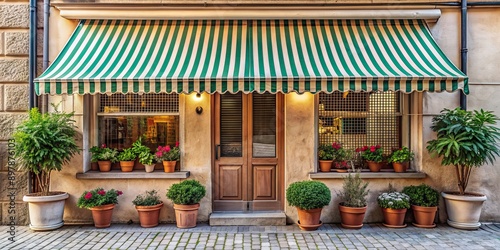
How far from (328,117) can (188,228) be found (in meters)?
3.85

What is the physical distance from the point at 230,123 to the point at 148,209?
98.8 inches

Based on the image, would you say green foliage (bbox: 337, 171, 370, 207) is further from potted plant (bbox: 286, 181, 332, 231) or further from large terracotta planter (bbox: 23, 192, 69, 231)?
large terracotta planter (bbox: 23, 192, 69, 231)

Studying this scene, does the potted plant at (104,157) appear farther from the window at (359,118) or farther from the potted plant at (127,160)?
the window at (359,118)

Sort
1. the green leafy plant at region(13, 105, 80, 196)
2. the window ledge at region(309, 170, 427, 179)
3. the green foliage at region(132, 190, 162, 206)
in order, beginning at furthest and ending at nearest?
the window ledge at region(309, 170, 427, 179) → the green foliage at region(132, 190, 162, 206) → the green leafy plant at region(13, 105, 80, 196)

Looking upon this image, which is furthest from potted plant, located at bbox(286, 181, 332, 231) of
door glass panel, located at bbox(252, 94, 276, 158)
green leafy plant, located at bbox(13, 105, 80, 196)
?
green leafy plant, located at bbox(13, 105, 80, 196)

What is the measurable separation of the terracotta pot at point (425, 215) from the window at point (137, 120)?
532cm

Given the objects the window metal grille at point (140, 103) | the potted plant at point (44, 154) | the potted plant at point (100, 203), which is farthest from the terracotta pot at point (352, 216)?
the potted plant at point (44, 154)

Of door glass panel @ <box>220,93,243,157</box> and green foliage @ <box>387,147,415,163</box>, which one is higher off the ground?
door glass panel @ <box>220,93,243,157</box>

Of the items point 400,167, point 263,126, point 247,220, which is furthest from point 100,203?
point 400,167

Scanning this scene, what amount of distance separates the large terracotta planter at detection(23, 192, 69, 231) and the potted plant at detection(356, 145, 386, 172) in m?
6.46

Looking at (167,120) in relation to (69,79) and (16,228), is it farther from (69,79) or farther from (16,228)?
(16,228)

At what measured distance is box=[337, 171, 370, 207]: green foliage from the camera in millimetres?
6668

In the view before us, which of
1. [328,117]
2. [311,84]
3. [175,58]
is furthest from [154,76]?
[328,117]

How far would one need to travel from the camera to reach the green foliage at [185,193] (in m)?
6.52
